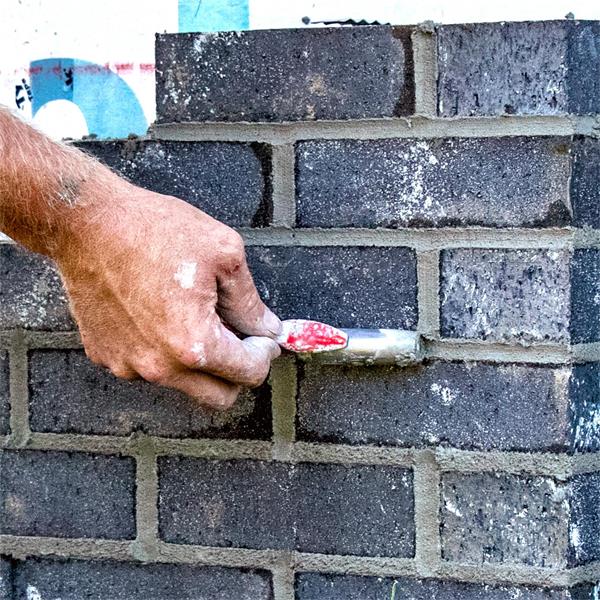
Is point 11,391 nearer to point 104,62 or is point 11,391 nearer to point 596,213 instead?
point 104,62

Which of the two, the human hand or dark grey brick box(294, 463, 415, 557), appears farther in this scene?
dark grey brick box(294, 463, 415, 557)

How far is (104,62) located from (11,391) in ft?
1.64

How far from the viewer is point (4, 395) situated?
5.13ft

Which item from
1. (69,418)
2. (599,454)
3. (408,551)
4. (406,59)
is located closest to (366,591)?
(408,551)

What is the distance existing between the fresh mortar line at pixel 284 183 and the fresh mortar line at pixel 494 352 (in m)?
0.25

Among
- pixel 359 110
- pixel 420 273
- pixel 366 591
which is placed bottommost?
pixel 366 591

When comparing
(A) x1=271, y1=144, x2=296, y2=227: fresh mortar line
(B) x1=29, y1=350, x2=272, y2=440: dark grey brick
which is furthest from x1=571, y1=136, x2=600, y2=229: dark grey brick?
(B) x1=29, y1=350, x2=272, y2=440: dark grey brick

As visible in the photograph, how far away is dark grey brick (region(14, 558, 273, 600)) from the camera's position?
4.94 feet

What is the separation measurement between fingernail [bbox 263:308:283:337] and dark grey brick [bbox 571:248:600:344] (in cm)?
37

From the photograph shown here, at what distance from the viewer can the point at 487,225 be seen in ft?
4.56

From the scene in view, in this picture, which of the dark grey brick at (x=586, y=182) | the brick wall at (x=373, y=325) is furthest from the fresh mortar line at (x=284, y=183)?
the dark grey brick at (x=586, y=182)

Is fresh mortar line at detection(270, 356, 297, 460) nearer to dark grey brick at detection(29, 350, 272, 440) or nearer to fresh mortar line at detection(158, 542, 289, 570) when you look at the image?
dark grey brick at detection(29, 350, 272, 440)

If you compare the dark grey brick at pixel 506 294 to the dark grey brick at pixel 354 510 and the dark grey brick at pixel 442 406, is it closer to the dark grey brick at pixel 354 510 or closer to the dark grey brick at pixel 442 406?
the dark grey brick at pixel 442 406

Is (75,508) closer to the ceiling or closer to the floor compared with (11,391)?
closer to the floor
